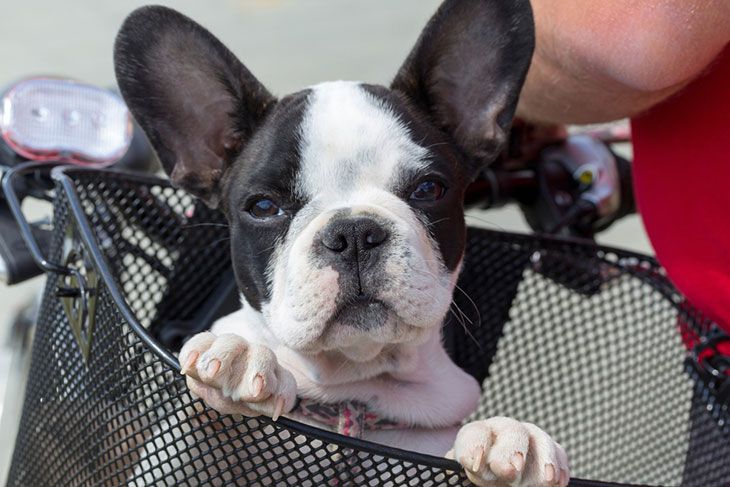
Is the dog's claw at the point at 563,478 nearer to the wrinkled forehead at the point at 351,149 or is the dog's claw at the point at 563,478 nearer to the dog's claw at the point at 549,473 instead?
the dog's claw at the point at 549,473

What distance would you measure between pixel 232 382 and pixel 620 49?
0.64 metres

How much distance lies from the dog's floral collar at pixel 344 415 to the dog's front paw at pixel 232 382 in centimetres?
24

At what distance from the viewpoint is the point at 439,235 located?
1433 mm

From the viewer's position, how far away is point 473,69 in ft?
5.16

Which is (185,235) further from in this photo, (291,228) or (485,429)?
(485,429)

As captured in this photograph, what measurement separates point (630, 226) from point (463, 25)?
252 cm

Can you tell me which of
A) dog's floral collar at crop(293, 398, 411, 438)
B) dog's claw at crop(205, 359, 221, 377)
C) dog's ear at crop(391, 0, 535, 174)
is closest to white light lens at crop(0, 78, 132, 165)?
dog's ear at crop(391, 0, 535, 174)

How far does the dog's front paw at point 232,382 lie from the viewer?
3.44 feet

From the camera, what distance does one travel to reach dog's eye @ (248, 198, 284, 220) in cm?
142

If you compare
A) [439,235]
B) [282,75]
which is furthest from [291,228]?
[282,75]

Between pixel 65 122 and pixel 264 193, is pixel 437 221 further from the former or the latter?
pixel 65 122

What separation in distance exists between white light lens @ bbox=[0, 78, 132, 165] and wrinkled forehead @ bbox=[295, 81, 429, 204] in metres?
0.36

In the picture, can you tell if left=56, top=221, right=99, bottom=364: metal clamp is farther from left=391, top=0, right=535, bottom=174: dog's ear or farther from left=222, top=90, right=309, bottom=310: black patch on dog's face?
left=391, top=0, right=535, bottom=174: dog's ear

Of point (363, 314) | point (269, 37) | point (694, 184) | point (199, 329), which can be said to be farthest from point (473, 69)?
point (269, 37)
